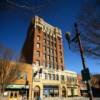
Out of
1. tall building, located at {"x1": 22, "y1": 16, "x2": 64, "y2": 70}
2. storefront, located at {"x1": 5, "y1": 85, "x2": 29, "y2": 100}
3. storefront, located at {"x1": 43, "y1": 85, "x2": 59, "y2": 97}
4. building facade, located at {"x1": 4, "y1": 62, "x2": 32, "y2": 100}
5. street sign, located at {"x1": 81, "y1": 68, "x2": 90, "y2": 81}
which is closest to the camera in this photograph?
street sign, located at {"x1": 81, "y1": 68, "x2": 90, "y2": 81}

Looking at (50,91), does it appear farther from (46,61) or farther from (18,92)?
(18,92)

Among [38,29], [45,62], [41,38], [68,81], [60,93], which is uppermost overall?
[38,29]

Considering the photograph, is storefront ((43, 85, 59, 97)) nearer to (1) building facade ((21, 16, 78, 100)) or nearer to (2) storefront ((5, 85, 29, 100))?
(1) building facade ((21, 16, 78, 100))

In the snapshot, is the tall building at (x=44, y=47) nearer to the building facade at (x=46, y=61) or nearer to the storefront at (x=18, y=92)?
the building facade at (x=46, y=61)

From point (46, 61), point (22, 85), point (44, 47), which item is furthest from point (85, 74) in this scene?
point (44, 47)

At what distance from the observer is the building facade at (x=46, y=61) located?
32375 mm

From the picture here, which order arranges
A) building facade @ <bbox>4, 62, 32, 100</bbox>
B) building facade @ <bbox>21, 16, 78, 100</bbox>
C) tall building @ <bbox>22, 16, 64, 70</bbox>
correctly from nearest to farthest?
building facade @ <bbox>4, 62, 32, 100</bbox> → building facade @ <bbox>21, 16, 78, 100</bbox> → tall building @ <bbox>22, 16, 64, 70</bbox>

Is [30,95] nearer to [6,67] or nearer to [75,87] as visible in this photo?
[6,67]

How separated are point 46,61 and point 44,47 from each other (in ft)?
13.1

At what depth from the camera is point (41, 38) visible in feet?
122

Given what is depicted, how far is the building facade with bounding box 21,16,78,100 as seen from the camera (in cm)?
3238

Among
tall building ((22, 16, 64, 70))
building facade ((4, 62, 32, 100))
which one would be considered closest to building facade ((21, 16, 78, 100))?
tall building ((22, 16, 64, 70))

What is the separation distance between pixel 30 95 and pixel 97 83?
32.6 metres

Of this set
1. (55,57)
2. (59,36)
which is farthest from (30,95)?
(59,36)
